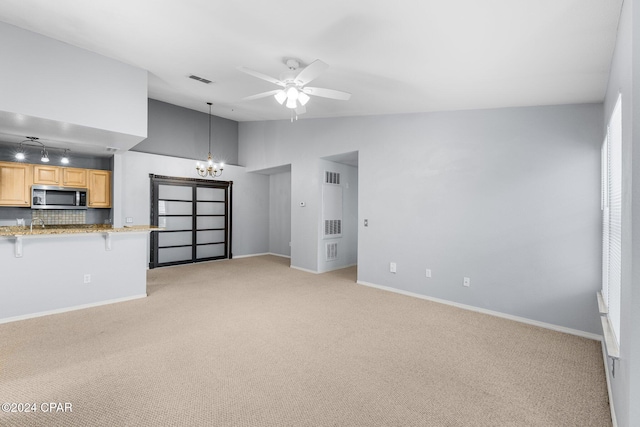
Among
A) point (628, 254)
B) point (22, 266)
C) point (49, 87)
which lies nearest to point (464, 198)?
point (628, 254)

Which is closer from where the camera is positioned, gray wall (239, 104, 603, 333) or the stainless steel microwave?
gray wall (239, 104, 603, 333)

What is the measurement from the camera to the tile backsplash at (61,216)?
227 inches

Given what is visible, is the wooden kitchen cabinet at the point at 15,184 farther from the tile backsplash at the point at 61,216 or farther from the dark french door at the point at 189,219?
the dark french door at the point at 189,219

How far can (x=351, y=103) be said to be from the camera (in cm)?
478

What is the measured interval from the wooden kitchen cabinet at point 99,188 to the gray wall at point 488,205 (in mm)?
4751

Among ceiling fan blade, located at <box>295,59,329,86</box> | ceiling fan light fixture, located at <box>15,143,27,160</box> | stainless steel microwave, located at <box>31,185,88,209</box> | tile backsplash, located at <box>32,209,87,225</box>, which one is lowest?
tile backsplash, located at <box>32,209,87,225</box>

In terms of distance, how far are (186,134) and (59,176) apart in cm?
269

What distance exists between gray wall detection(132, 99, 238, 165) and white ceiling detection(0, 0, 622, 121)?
2.88 m

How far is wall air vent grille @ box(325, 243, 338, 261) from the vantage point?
260 inches

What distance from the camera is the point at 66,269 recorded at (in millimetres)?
3988

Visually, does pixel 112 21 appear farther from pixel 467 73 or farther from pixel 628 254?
pixel 628 254

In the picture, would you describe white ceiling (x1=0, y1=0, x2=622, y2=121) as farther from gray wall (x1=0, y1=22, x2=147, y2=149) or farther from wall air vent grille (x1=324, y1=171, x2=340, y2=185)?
wall air vent grille (x1=324, y1=171, x2=340, y2=185)

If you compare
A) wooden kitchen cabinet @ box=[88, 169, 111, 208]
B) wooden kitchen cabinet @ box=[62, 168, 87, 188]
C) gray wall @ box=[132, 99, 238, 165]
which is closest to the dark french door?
gray wall @ box=[132, 99, 238, 165]

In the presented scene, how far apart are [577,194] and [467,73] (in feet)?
6.16
